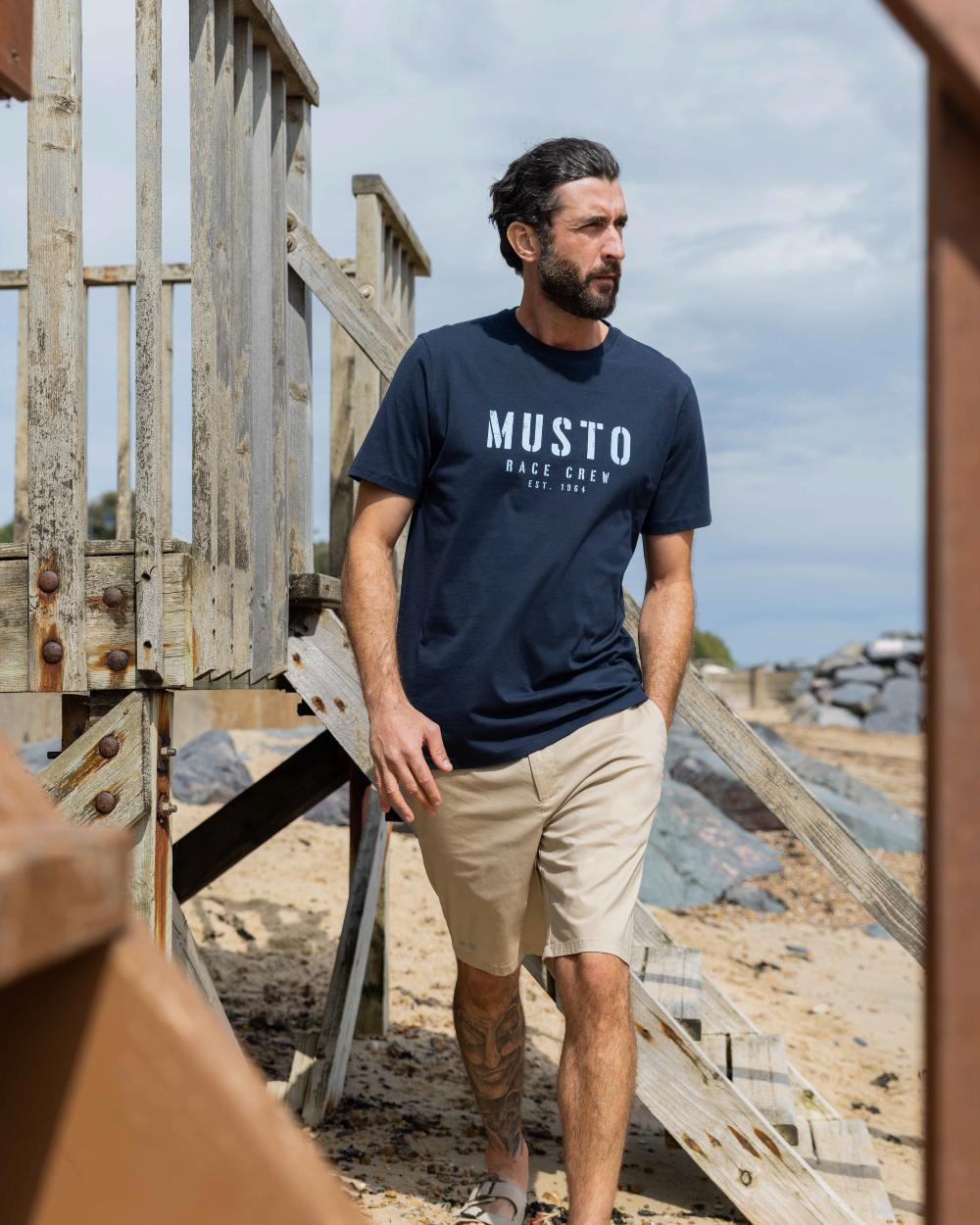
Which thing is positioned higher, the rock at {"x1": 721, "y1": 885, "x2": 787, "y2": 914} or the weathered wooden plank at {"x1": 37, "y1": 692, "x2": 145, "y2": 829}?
the weathered wooden plank at {"x1": 37, "y1": 692, "x2": 145, "y2": 829}

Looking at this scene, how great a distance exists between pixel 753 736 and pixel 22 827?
283 cm

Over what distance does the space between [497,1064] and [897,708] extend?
2227cm

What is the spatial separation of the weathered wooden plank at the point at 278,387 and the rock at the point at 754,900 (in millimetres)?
5796

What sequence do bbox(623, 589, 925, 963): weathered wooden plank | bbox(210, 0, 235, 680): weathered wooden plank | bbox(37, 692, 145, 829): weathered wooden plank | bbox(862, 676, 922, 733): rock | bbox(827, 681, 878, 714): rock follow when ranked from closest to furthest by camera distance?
bbox(37, 692, 145, 829): weathered wooden plank < bbox(210, 0, 235, 680): weathered wooden plank < bbox(623, 589, 925, 963): weathered wooden plank < bbox(862, 676, 922, 733): rock < bbox(827, 681, 878, 714): rock

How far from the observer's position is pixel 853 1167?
12.3 feet

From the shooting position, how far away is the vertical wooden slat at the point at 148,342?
304 cm

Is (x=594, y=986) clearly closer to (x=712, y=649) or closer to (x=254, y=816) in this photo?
(x=254, y=816)

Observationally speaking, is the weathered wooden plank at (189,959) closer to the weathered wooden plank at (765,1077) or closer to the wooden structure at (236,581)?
the wooden structure at (236,581)

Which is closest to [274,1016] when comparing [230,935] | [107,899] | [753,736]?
[230,935]

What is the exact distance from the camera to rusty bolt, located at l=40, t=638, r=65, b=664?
9.89 feet

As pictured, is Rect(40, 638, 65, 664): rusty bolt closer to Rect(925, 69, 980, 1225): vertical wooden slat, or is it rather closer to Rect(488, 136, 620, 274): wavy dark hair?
Rect(488, 136, 620, 274): wavy dark hair

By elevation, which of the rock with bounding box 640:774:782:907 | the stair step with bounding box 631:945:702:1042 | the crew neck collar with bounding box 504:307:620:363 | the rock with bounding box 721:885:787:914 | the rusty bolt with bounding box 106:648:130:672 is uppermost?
the crew neck collar with bounding box 504:307:620:363

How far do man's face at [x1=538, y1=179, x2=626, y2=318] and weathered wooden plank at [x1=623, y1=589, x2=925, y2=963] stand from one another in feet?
2.71

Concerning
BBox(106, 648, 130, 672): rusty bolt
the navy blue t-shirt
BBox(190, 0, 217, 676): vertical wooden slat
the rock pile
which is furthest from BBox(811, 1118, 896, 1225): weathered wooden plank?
the rock pile
